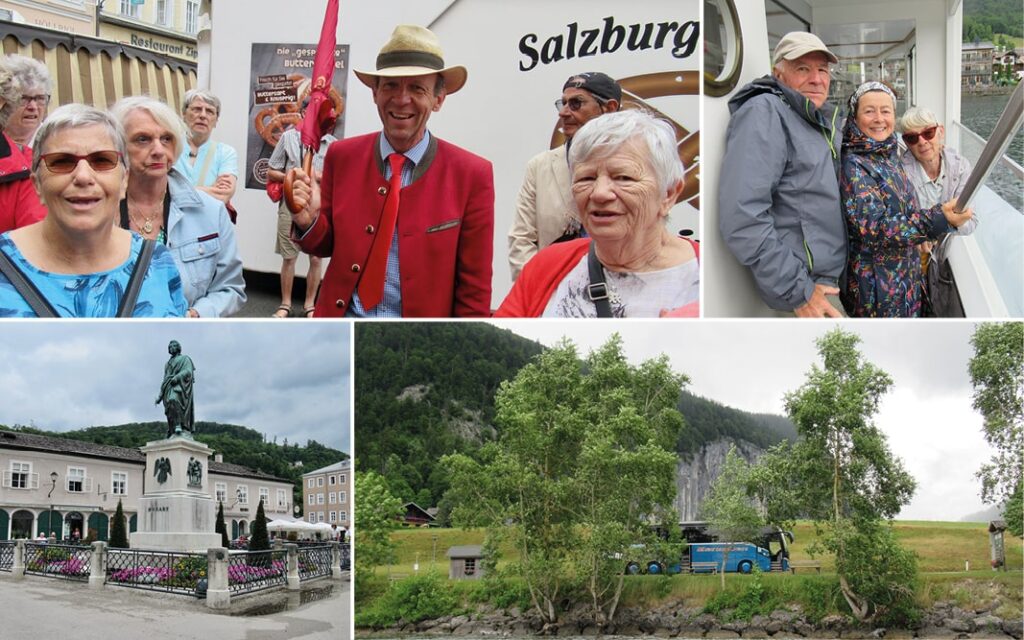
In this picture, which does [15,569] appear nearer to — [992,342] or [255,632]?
[255,632]

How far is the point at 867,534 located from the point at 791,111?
2193 millimetres

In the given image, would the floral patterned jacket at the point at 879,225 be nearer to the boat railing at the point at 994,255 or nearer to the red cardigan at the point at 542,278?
the boat railing at the point at 994,255

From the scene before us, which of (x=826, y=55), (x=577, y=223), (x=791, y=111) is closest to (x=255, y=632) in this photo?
(x=577, y=223)

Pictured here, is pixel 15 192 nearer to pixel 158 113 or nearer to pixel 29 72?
pixel 29 72

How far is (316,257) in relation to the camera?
5.09 meters

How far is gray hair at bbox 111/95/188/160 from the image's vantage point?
4930mm

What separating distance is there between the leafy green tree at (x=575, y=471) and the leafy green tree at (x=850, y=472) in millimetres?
686

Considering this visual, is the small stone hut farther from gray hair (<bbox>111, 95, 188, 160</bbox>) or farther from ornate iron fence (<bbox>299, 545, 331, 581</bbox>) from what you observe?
gray hair (<bbox>111, 95, 188, 160</bbox>)

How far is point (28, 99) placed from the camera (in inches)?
197

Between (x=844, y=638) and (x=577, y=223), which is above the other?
(x=577, y=223)

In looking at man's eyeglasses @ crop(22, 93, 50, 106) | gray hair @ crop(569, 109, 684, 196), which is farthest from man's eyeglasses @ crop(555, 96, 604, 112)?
man's eyeglasses @ crop(22, 93, 50, 106)

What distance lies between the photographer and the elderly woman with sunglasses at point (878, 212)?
5.04 m

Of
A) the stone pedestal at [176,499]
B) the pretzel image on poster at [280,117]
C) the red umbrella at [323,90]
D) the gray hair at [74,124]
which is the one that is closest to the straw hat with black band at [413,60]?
the red umbrella at [323,90]

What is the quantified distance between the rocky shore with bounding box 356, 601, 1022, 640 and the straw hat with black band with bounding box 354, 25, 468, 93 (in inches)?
106
